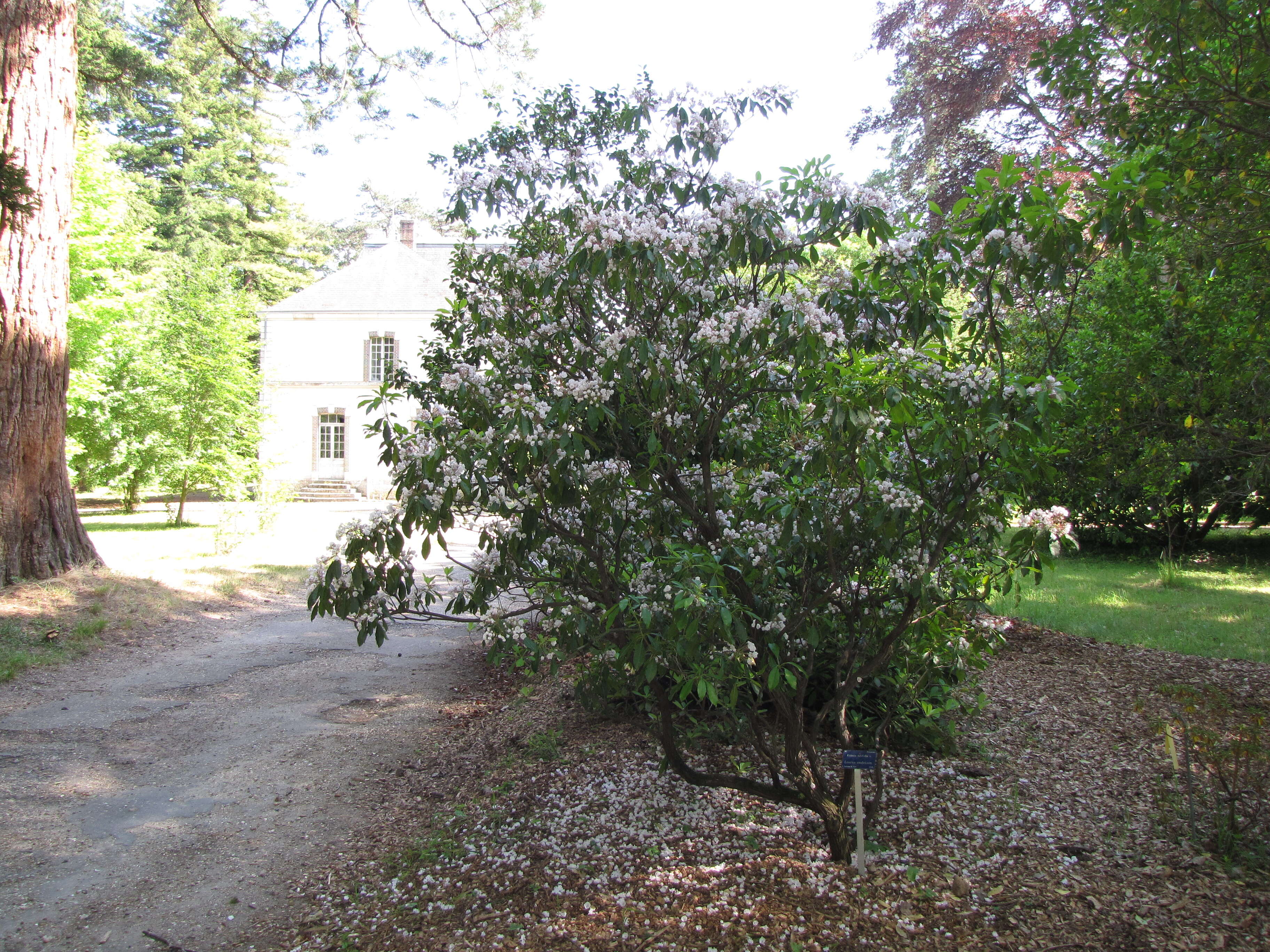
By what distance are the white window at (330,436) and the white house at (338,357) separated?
0.09 ft

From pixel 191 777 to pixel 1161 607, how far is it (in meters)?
9.06

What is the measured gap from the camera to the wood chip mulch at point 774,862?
9.02 feet

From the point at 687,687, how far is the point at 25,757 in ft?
15.1

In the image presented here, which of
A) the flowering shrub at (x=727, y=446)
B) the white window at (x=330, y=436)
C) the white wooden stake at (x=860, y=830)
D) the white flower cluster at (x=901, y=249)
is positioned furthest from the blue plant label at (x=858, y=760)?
the white window at (x=330, y=436)

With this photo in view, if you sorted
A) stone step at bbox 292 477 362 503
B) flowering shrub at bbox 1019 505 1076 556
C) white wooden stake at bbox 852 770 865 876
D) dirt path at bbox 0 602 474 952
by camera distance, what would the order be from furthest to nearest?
stone step at bbox 292 477 362 503 < dirt path at bbox 0 602 474 952 < white wooden stake at bbox 852 770 865 876 < flowering shrub at bbox 1019 505 1076 556

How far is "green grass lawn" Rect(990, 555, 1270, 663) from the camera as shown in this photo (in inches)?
270

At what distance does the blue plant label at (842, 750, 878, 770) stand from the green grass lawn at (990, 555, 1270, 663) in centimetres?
269

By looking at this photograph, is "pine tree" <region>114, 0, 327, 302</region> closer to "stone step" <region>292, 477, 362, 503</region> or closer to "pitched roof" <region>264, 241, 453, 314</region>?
"pitched roof" <region>264, 241, 453, 314</region>

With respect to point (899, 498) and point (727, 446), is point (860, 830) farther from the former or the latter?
point (727, 446)

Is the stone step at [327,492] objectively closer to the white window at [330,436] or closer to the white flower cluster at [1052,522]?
the white window at [330,436]

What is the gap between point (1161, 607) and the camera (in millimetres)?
8445

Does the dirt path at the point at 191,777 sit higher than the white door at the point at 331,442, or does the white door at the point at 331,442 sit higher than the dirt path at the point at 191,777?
the white door at the point at 331,442

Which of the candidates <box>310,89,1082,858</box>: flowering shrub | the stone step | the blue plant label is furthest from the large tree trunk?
the stone step

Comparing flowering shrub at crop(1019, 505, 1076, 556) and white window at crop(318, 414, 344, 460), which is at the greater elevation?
white window at crop(318, 414, 344, 460)
